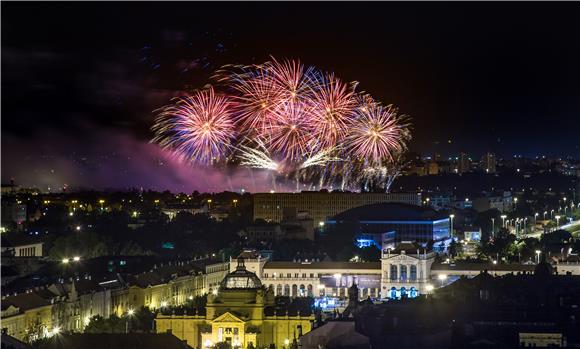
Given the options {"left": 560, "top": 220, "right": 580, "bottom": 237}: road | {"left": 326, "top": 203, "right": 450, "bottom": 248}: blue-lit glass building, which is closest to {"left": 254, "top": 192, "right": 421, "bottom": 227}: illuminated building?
{"left": 326, "top": 203, "right": 450, "bottom": 248}: blue-lit glass building

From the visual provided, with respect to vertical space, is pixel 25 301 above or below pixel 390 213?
below

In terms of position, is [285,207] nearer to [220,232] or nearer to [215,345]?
[220,232]

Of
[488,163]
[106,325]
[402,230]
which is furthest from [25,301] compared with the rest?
[488,163]

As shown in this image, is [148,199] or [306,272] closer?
[306,272]

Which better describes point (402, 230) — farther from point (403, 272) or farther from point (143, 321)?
point (143, 321)

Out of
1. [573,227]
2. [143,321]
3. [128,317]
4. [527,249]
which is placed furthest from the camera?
[573,227]

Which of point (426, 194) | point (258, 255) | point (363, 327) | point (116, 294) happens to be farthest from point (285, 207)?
point (363, 327)

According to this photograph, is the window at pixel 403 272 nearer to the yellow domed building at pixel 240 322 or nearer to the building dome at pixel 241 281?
the building dome at pixel 241 281
